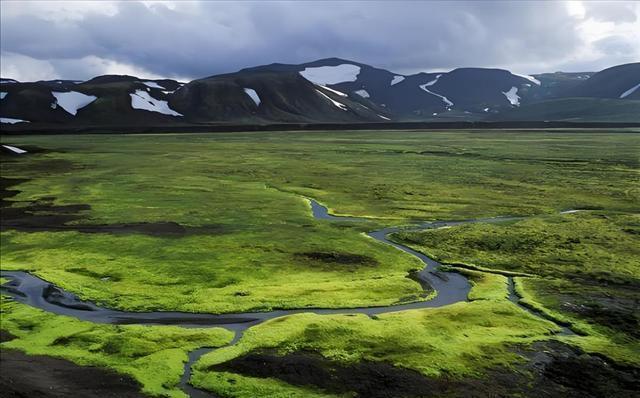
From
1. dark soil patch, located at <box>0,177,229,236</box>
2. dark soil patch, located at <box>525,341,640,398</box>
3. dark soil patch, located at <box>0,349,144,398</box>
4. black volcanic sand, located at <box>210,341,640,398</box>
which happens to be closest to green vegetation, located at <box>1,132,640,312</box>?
dark soil patch, located at <box>0,177,229,236</box>

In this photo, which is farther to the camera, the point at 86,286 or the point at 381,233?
the point at 381,233

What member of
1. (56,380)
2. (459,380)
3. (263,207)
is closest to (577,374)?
(459,380)

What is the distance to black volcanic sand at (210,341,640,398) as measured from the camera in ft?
65.1

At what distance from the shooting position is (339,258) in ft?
124

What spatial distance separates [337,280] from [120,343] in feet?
42.9

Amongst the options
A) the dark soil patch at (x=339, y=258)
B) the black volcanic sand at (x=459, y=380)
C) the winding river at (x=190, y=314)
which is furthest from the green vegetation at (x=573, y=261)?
the dark soil patch at (x=339, y=258)

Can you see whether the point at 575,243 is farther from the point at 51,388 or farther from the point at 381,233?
the point at 51,388

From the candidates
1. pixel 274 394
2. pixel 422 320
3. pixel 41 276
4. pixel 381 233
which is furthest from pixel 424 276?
pixel 41 276

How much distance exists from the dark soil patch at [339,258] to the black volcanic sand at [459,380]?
46.6 ft

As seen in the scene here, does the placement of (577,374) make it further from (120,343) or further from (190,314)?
(120,343)

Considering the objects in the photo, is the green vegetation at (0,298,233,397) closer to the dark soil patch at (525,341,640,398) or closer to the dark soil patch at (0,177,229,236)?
the dark soil patch at (525,341,640,398)

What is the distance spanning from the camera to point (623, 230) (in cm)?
4416

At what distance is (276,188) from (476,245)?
34832mm

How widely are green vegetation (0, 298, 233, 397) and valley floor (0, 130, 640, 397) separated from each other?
0.10 metres
